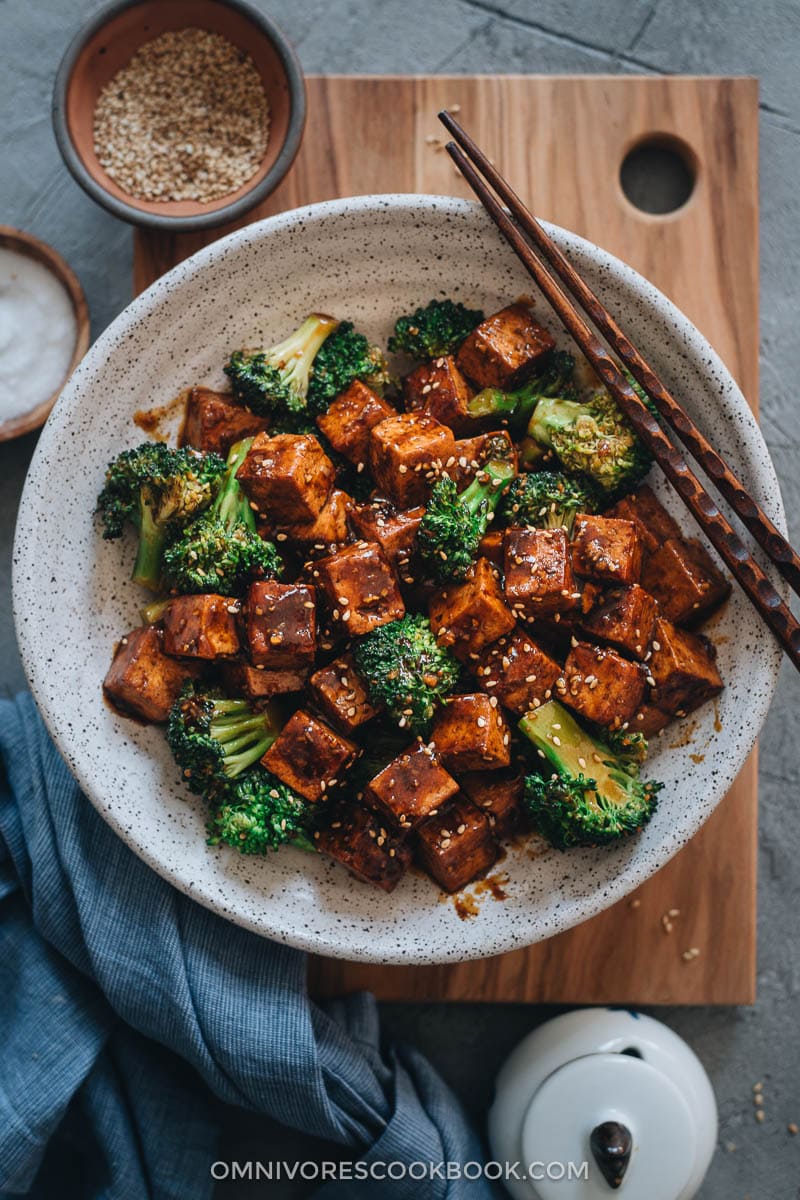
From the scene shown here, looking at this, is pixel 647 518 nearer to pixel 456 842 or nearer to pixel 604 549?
pixel 604 549

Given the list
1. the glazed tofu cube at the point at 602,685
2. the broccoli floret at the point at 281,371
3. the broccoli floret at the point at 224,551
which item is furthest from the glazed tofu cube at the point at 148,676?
the glazed tofu cube at the point at 602,685

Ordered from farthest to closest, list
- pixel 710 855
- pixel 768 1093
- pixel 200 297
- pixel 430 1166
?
pixel 768 1093, pixel 710 855, pixel 430 1166, pixel 200 297

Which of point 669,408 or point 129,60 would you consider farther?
point 129,60

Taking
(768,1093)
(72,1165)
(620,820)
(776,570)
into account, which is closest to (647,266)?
(776,570)

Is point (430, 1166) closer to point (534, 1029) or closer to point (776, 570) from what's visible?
point (534, 1029)

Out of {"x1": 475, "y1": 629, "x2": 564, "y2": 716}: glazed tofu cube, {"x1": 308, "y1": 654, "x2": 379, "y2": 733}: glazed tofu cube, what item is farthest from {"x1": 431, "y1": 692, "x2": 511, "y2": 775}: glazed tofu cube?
{"x1": 308, "y1": 654, "x2": 379, "y2": 733}: glazed tofu cube

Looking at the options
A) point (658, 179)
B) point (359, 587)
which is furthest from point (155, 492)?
point (658, 179)
